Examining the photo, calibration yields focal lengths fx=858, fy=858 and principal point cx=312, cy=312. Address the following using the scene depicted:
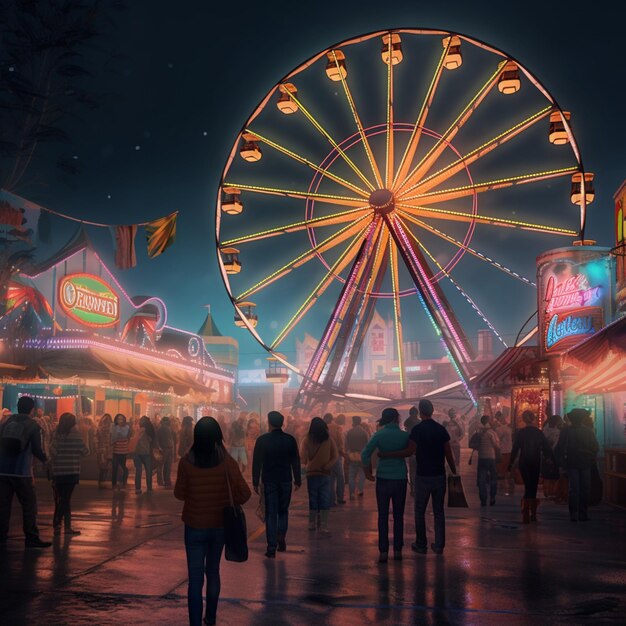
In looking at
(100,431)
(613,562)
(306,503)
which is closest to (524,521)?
(613,562)

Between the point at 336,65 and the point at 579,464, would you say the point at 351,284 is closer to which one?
the point at 336,65

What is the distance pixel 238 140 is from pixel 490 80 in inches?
337

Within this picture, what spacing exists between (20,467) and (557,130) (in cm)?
1981

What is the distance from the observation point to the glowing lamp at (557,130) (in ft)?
82.5

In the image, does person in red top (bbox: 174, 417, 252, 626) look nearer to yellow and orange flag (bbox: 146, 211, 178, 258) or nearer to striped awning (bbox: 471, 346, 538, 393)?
striped awning (bbox: 471, 346, 538, 393)

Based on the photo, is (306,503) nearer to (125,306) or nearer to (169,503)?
(169,503)

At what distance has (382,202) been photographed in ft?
95.9

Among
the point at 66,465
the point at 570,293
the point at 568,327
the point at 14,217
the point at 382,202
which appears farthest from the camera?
the point at 382,202

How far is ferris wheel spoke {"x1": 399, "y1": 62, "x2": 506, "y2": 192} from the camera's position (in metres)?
27.0

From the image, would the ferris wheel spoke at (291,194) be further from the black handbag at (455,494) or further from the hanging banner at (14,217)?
the black handbag at (455,494)

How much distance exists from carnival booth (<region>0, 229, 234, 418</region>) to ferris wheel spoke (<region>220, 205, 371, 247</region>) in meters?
4.44

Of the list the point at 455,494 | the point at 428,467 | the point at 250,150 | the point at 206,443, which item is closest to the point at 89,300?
the point at 250,150

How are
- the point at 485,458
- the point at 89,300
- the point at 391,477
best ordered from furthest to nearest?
the point at 89,300
the point at 485,458
the point at 391,477

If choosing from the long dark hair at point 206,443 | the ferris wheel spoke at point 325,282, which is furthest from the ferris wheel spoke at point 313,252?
the long dark hair at point 206,443
